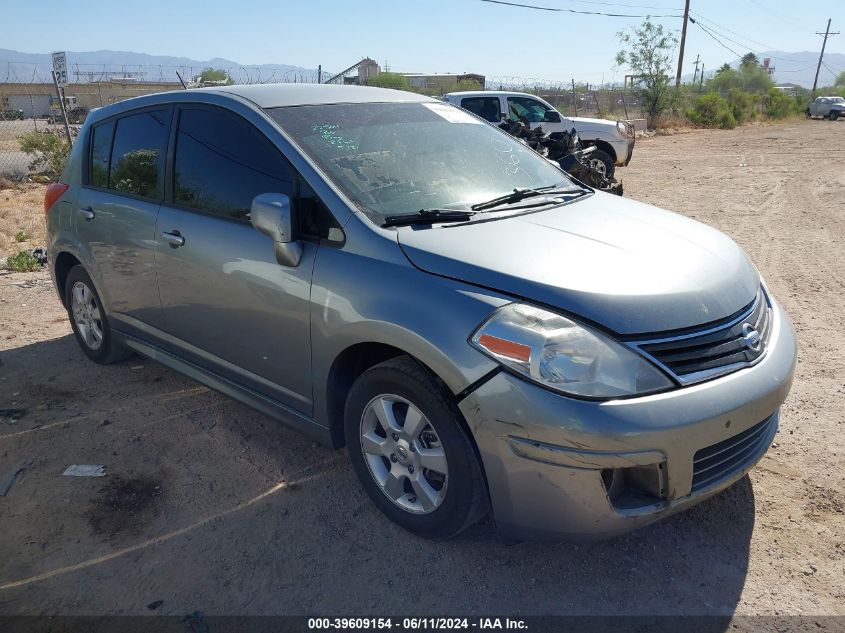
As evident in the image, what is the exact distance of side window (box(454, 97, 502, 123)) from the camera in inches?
502

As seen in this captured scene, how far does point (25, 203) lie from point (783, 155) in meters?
19.0

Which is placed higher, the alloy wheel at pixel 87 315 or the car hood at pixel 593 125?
the car hood at pixel 593 125

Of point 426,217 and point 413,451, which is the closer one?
point 413,451

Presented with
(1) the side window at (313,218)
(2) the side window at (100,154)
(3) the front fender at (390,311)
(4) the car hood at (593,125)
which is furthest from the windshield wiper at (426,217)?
(4) the car hood at (593,125)

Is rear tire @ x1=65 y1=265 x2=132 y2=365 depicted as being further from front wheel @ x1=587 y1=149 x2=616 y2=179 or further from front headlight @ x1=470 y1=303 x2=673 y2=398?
front wheel @ x1=587 y1=149 x2=616 y2=179

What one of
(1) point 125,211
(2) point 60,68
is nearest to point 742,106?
(2) point 60,68

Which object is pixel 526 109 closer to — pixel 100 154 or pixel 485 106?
pixel 485 106

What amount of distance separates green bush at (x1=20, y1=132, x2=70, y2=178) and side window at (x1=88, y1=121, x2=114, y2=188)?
10.3 metres

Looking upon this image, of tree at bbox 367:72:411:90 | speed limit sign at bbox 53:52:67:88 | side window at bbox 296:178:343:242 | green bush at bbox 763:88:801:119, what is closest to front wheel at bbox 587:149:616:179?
speed limit sign at bbox 53:52:67:88

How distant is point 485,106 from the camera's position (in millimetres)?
12828

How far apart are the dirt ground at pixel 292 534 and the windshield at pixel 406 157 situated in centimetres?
146

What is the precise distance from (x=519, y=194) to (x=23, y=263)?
6610 millimetres

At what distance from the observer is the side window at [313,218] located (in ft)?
10.0

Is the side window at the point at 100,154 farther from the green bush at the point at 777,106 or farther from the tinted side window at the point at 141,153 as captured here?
the green bush at the point at 777,106
